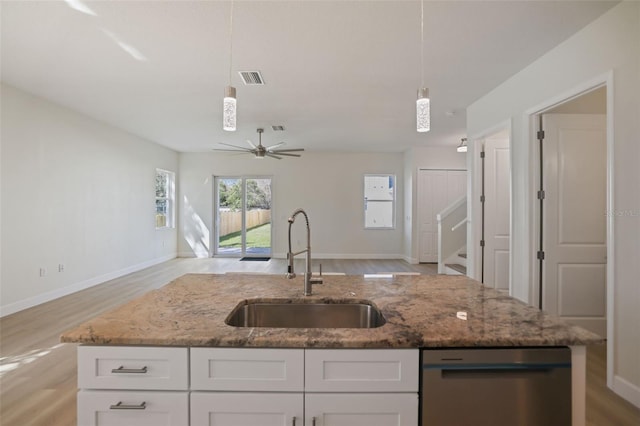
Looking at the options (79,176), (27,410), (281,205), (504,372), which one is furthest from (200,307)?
(281,205)

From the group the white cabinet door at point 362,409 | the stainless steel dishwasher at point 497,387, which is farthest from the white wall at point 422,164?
the white cabinet door at point 362,409

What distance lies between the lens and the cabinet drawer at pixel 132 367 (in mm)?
1094

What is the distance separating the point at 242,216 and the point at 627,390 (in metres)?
7.48

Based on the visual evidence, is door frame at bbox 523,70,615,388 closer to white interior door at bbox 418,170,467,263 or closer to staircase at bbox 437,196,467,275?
staircase at bbox 437,196,467,275

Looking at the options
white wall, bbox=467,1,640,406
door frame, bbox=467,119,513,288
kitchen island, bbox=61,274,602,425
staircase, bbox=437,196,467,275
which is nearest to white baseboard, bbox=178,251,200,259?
staircase, bbox=437,196,467,275

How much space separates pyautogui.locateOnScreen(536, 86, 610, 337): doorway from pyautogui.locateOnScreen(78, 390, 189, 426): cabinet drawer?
11.0 feet

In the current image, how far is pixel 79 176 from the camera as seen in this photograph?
16.0 feet

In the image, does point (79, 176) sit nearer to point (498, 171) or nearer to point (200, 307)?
point (200, 307)

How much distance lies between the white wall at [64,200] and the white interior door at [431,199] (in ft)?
20.2

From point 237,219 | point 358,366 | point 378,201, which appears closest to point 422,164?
point 378,201

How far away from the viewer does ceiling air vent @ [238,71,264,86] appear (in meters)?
3.40

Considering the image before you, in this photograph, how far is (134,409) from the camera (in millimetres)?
1094

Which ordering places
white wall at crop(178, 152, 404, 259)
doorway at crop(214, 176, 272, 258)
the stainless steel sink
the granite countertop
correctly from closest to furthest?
the granite countertop < the stainless steel sink < white wall at crop(178, 152, 404, 259) < doorway at crop(214, 176, 272, 258)

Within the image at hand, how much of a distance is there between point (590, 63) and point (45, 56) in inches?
188
